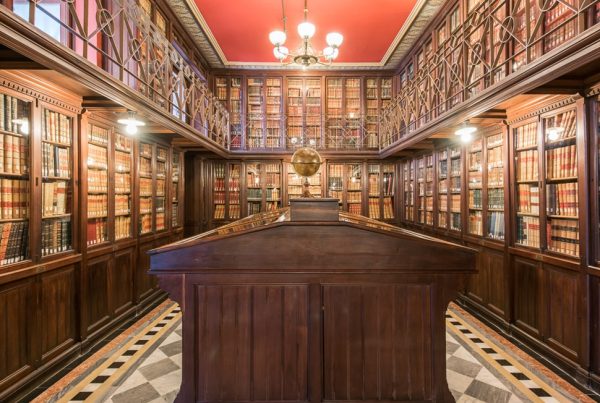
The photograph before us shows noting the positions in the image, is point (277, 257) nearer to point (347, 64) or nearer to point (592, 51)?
point (592, 51)

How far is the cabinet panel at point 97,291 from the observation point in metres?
3.29

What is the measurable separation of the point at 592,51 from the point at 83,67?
3.23 m

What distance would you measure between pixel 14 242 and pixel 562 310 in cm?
435

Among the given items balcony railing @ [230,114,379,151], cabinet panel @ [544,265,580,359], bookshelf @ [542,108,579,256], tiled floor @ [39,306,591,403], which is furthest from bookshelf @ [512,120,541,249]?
balcony railing @ [230,114,379,151]

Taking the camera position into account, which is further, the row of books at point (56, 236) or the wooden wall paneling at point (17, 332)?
the row of books at point (56, 236)

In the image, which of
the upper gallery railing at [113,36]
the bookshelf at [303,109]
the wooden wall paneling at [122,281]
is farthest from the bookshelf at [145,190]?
the bookshelf at [303,109]

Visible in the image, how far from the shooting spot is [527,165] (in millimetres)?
3381

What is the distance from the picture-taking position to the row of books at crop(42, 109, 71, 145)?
2768mm

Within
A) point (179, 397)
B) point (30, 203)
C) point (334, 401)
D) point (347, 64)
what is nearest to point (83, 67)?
point (30, 203)

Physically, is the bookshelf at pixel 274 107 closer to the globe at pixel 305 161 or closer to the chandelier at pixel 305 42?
the chandelier at pixel 305 42

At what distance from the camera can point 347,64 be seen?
723cm

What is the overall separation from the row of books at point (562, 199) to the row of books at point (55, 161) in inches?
169

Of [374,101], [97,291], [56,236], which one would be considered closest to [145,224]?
[97,291]

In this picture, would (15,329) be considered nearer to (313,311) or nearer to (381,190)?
(313,311)
